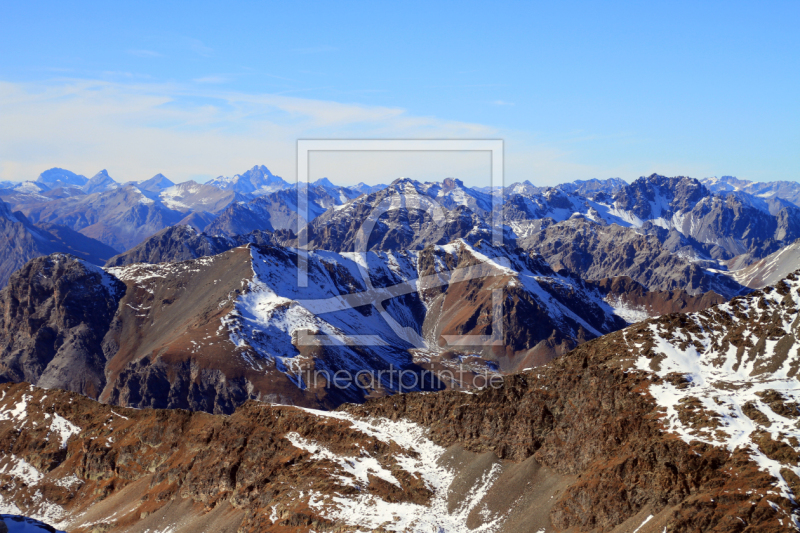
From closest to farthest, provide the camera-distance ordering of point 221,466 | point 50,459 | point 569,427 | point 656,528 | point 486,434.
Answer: point 656,528 → point 569,427 → point 486,434 → point 221,466 → point 50,459

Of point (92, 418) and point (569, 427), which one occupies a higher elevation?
point (569, 427)

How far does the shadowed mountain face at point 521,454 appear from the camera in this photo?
266 ft

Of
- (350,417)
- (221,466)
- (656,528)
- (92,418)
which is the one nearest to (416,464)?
(350,417)

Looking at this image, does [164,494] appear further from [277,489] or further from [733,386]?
[733,386]

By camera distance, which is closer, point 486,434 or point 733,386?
point 733,386

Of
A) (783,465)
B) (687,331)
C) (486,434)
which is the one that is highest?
(687,331)

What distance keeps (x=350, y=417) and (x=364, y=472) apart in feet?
60.3

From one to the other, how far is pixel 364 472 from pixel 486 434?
19.6m

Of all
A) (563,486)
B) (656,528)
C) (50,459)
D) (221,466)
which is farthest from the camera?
(50,459)

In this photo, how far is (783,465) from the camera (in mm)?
76750

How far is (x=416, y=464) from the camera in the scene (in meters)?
108

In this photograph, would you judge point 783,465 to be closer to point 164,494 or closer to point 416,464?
point 416,464

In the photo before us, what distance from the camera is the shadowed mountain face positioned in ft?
266

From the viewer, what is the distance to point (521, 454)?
103875 millimetres
